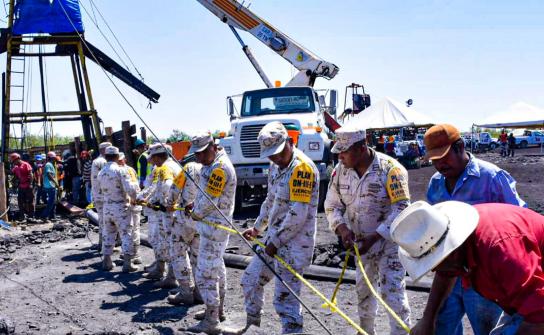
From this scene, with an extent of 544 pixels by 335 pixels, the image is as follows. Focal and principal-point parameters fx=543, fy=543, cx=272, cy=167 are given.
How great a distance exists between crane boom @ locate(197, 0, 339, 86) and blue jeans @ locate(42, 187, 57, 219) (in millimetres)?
7731

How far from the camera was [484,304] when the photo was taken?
3.54m

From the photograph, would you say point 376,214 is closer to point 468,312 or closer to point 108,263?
point 468,312

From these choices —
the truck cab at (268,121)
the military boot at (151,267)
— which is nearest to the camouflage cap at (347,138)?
the military boot at (151,267)

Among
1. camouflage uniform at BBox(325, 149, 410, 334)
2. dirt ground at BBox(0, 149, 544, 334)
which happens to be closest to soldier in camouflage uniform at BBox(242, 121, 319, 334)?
camouflage uniform at BBox(325, 149, 410, 334)

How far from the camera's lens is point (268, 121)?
1324 centimetres

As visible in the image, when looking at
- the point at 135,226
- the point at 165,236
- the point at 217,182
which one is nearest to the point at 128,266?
the point at 135,226

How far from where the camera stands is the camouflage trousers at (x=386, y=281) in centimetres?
442

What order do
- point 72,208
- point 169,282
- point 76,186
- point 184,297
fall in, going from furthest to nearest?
1. point 76,186
2. point 72,208
3. point 169,282
4. point 184,297

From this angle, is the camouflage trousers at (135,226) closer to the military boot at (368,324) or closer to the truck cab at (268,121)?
the truck cab at (268,121)

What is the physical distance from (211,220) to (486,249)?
11.7 ft

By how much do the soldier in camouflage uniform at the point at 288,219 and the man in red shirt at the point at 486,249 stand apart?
1974mm

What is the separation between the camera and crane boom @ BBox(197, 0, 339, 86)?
17.8 meters

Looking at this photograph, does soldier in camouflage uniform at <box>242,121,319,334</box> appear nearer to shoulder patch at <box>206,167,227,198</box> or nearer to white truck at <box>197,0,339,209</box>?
shoulder patch at <box>206,167,227,198</box>

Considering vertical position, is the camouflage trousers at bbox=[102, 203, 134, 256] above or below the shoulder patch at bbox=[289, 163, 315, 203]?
below
